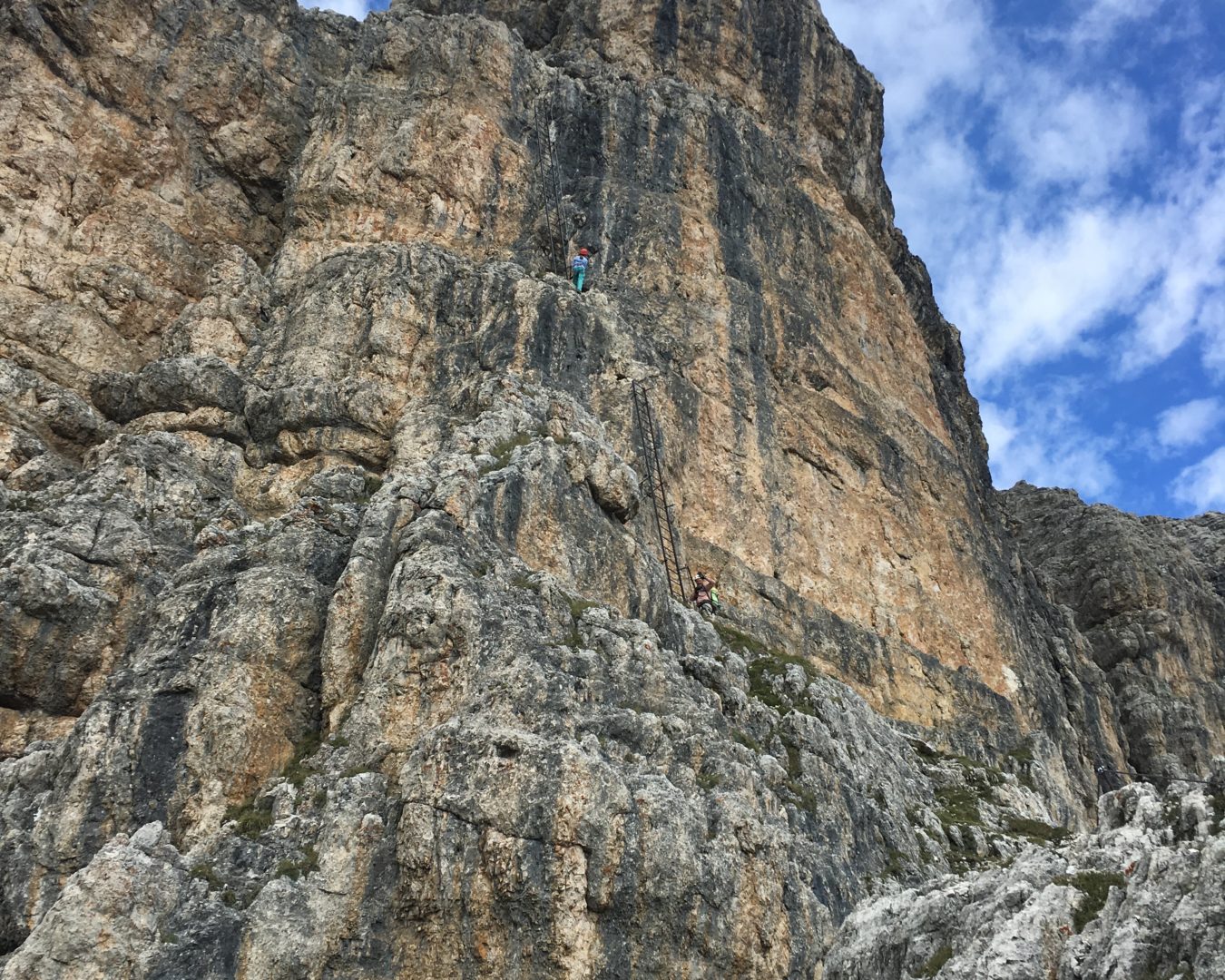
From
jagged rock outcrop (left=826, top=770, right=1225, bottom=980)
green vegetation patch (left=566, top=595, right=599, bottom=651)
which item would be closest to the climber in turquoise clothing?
green vegetation patch (left=566, top=595, right=599, bottom=651)

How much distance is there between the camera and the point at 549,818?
79.3 feet

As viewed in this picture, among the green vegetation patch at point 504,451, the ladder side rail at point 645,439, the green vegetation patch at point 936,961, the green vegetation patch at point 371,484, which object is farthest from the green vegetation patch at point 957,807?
the green vegetation patch at point 936,961

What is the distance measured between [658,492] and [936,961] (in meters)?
31.1

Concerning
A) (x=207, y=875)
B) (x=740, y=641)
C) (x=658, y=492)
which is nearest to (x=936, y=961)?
(x=207, y=875)

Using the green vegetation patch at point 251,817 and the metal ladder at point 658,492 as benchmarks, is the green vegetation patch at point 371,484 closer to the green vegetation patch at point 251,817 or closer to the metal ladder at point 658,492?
the metal ladder at point 658,492

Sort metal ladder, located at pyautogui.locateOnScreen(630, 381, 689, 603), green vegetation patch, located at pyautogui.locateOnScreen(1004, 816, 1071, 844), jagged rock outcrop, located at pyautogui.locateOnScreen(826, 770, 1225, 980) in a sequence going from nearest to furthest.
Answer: jagged rock outcrop, located at pyautogui.locateOnScreen(826, 770, 1225, 980) < green vegetation patch, located at pyautogui.locateOnScreen(1004, 816, 1071, 844) < metal ladder, located at pyautogui.locateOnScreen(630, 381, 689, 603)

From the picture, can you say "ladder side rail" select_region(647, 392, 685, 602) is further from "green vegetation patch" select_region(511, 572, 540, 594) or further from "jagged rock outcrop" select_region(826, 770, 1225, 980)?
"jagged rock outcrop" select_region(826, 770, 1225, 980)

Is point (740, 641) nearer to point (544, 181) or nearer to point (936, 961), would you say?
A: point (936, 961)

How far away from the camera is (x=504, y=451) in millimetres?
35812

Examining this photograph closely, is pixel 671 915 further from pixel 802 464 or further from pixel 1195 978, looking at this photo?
pixel 802 464

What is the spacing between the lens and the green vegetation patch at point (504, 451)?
34.6 m

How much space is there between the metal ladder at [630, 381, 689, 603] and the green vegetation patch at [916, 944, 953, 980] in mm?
26414

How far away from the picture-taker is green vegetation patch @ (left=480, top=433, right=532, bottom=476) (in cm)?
3458

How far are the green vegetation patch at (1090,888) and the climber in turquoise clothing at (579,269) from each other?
39431 mm
